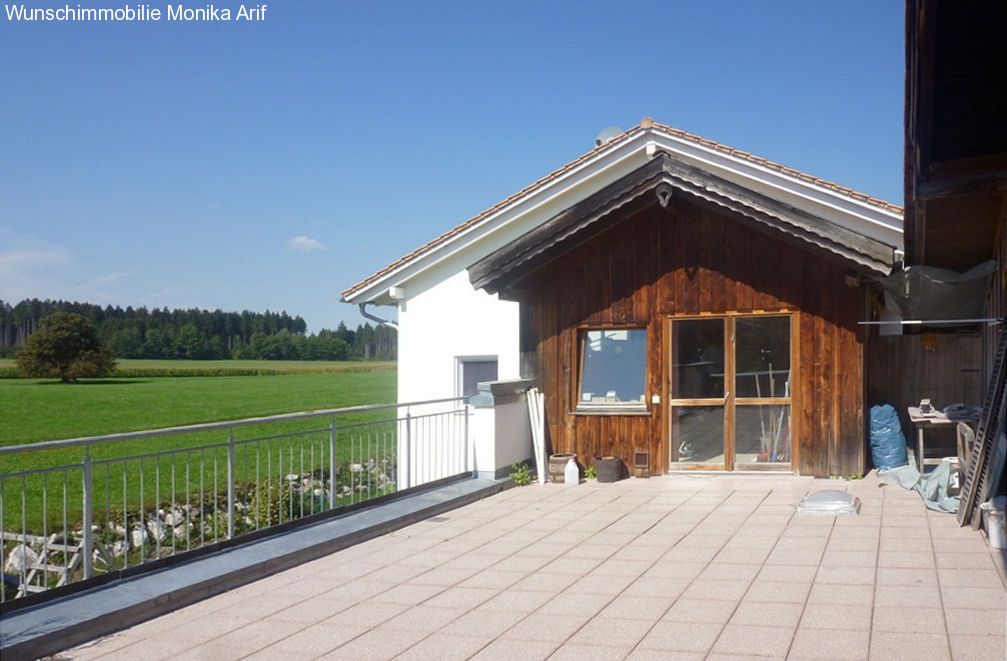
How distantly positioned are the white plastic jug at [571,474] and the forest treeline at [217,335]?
40.9 meters

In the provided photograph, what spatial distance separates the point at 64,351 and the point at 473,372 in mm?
42129

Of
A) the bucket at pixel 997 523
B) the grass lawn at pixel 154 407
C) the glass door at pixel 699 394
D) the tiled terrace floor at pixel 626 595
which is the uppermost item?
the glass door at pixel 699 394

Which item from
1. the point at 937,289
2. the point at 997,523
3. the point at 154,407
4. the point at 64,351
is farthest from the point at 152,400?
the point at 997,523

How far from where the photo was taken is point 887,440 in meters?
11.1

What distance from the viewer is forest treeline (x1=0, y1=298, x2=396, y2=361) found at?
182 feet

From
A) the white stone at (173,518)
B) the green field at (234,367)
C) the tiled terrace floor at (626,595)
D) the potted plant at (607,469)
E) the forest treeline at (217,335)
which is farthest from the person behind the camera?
the green field at (234,367)

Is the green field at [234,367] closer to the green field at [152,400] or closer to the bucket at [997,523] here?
the green field at [152,400]

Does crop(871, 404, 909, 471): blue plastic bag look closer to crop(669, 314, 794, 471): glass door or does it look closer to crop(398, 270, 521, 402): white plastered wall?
crop(669, 314, 794, 471): glass door

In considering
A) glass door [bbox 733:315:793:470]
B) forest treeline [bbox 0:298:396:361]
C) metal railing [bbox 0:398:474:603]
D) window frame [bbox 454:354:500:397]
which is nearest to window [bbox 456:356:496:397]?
window frame [bbox 454:354:500:397]

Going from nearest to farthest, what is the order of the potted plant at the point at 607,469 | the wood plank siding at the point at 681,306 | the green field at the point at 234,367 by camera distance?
the wood plank siding at the point at 681,306 → the potted plant at the point at 607,469 → the green field at the point at 234,367

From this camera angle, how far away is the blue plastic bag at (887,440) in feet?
36.4

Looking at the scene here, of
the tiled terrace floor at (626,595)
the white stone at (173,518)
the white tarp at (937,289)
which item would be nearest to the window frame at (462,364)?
the white stone at (173,518)

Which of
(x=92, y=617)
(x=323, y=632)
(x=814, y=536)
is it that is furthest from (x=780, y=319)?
(x=92, y=617)

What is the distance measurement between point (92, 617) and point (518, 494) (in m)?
6.10
